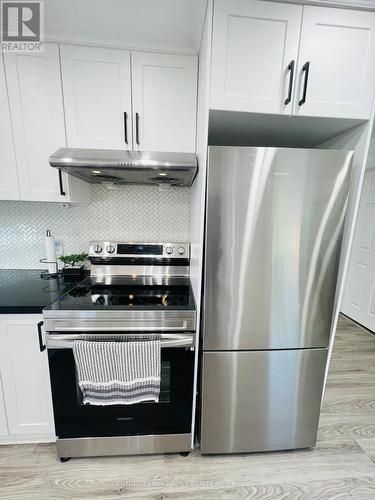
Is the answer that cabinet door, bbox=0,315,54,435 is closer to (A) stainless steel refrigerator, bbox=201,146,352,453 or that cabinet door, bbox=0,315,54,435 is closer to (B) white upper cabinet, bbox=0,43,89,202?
(B) white upper cabinet, bbox=0,43,89,202

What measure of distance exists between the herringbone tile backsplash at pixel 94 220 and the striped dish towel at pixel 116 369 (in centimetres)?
90

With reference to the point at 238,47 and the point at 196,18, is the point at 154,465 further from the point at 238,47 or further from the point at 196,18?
the point at 196,18

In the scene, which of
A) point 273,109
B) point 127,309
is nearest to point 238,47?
point 273,109

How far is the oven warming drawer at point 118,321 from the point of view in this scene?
1141 mm

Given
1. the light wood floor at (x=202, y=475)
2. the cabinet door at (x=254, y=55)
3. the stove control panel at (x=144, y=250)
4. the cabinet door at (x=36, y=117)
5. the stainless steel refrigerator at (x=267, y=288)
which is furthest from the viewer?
the stove control panel at (x=144, y=250)

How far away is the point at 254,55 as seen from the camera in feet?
3.38

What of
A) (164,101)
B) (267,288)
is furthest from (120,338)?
(164,101)

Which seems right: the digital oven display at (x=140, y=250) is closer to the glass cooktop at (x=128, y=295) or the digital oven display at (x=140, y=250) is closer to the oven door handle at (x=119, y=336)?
the glass cooktop at (x=128, y=295)

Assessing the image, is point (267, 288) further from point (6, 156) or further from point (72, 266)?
point (6, 156)

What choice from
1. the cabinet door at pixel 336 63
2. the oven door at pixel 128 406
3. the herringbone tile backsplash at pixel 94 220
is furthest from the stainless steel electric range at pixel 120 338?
the cabinet door at pixel 336 63

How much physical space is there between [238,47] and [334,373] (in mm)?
2794

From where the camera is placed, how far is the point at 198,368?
1300 mm

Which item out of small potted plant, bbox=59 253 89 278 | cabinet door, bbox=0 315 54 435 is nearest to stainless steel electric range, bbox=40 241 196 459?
cabinet door, bbox=0 315 54 435

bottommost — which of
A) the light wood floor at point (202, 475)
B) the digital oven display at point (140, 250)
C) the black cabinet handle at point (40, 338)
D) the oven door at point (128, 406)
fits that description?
the light wood floor at point (202, 475)
